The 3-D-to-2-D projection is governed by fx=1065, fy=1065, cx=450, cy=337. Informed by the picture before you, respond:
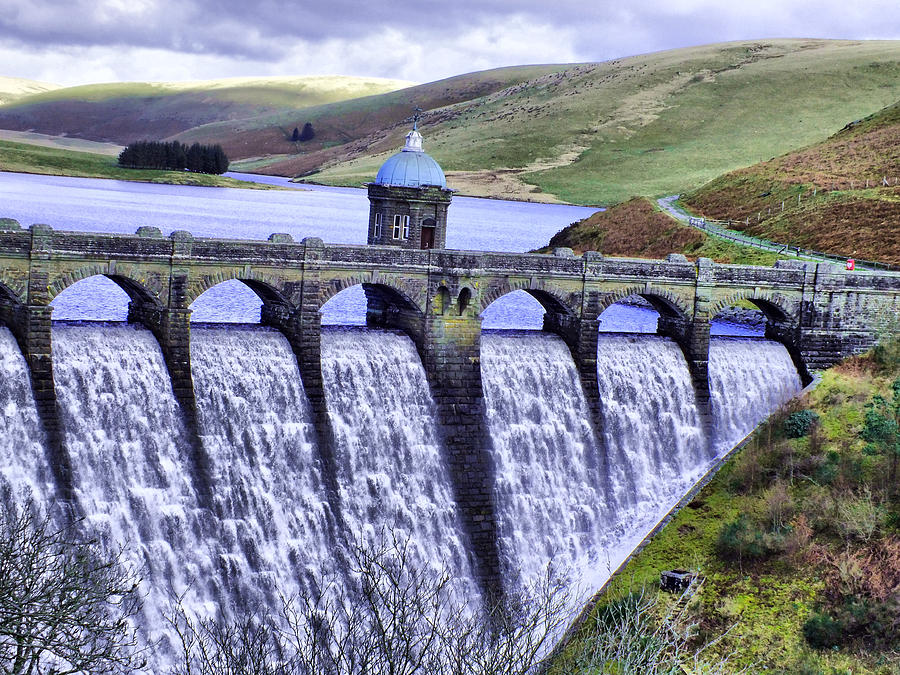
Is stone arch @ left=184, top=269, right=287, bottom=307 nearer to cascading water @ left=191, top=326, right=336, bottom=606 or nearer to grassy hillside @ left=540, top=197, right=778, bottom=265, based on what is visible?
cascading water @ left=191, top=326, right=336, bottom=606

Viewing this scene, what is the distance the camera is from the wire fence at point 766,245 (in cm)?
8794

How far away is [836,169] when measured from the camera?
12356cm

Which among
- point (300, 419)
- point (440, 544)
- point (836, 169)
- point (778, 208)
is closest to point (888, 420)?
point (440, 544)

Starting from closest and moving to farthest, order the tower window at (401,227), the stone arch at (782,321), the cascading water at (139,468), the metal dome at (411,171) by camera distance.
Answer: the cascading water at (139,468) < the metal dome at (411,171) < the tower window at (401,227) < the stone arch at (782,321)

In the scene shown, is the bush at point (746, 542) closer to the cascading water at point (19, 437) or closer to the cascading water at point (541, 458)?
the cascading water at point (541, 458)

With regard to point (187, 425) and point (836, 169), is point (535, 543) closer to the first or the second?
point (187, 425)

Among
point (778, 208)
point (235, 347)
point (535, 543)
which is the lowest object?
point (535, 543)

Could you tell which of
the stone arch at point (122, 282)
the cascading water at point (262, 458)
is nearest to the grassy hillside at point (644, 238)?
the cascading water at point (262, 458)

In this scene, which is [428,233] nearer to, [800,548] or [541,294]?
[541,294]

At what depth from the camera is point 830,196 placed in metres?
112

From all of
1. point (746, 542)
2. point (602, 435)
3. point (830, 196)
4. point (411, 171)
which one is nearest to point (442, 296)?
point (411, 171)

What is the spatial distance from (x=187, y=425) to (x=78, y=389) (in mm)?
4817

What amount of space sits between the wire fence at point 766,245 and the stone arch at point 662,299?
28.8 meters

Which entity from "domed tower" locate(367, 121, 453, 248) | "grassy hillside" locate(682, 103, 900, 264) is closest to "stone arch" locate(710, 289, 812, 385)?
"domed tower" locate(367, 121, 453, 248)
